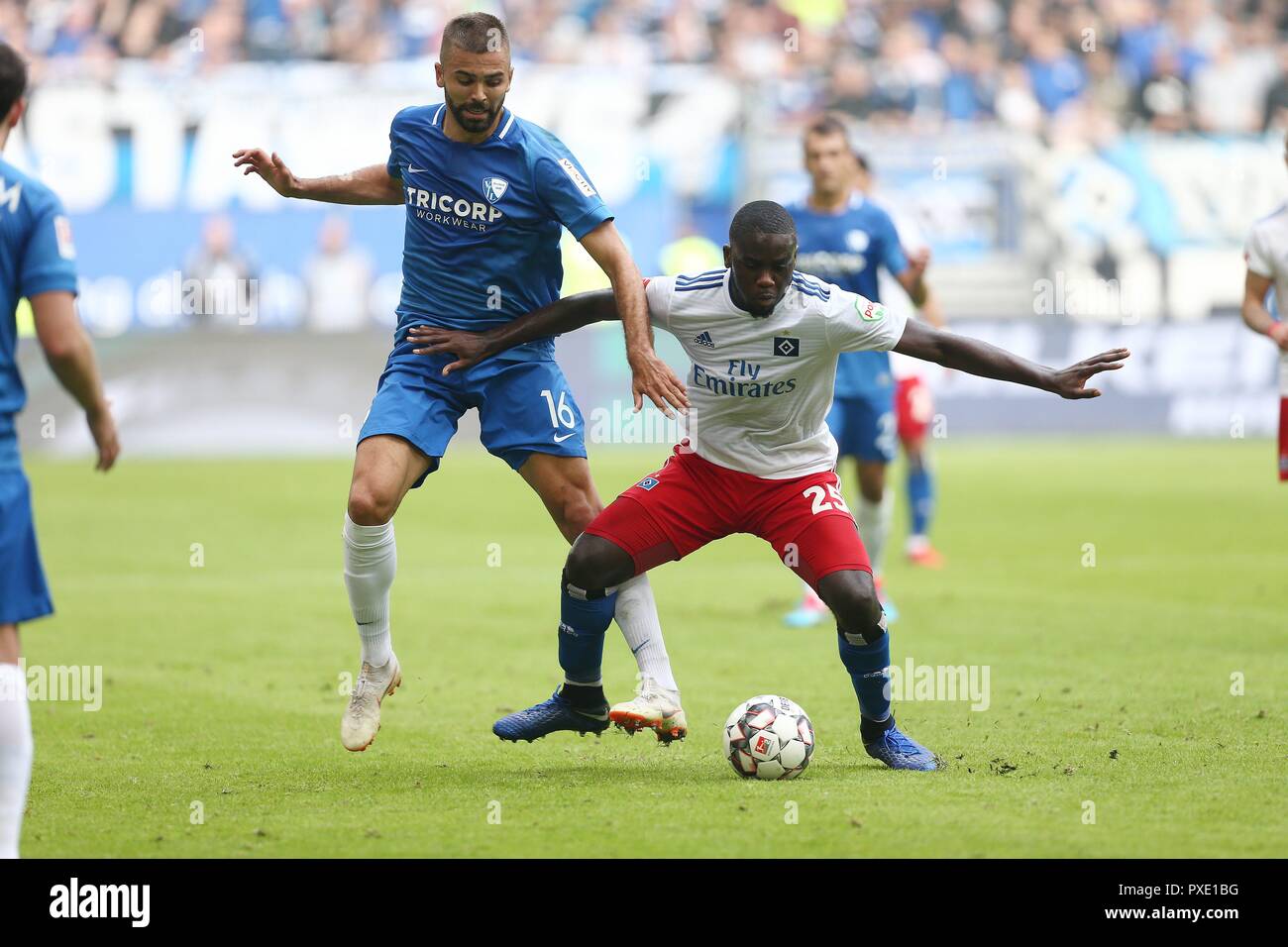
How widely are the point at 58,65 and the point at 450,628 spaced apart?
17.1 metres

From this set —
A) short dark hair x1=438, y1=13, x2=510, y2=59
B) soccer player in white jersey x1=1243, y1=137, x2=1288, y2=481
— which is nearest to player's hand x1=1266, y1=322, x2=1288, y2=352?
soccer player in white jersey x1=1243, y1=137, x2=1288, y2=481

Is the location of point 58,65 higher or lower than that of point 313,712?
higher

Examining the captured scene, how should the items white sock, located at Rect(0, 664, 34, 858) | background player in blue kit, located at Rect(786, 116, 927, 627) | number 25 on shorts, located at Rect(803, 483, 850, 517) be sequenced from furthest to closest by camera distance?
1. background player in blue kit, located at Rect(786, 116, 927, 627)
2. number 25 on shorts, located at Rect(803, 483, 850, 517)
3. white sock, located at Rect(0, 664, 34, 858)

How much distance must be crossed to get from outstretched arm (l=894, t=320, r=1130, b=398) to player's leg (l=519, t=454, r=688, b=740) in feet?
4.68

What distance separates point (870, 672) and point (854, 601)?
307mm

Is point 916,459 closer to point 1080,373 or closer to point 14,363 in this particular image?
point 1080,373

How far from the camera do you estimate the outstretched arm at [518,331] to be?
21.1 feet

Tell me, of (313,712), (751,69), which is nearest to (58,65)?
(751,69)

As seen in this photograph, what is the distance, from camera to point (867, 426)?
10.2m

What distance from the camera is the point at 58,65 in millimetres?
24172

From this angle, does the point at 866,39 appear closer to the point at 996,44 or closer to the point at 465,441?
the point at 996,44

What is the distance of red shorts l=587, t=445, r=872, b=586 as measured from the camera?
638 centimetres

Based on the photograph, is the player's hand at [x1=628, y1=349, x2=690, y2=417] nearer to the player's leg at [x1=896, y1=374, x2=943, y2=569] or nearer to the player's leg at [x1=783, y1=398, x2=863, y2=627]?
the player's leg at [x1=783, y1=398, x2=863, y2=627]

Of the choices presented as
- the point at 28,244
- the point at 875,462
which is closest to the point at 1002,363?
the point at 28,244
